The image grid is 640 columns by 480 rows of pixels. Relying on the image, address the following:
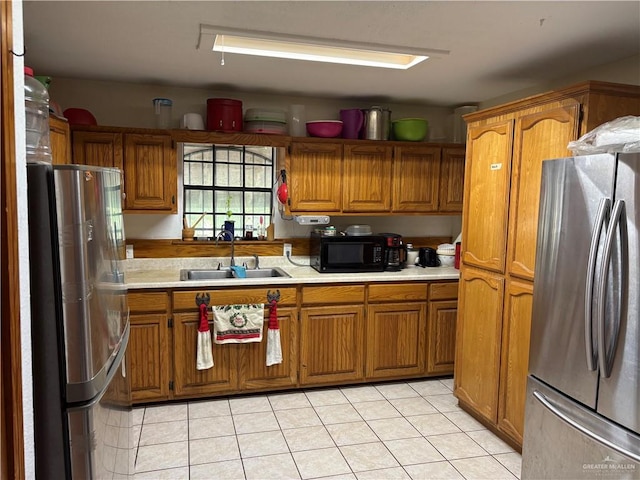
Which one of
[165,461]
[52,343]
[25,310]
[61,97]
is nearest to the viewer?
[25,310]

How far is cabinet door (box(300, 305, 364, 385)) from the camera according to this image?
3.46m

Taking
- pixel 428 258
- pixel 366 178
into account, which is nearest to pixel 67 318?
pixel 366 178

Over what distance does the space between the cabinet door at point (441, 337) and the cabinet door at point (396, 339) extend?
0.23 feet

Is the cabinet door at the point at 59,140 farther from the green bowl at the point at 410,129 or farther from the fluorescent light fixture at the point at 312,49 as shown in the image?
the green bowl at the point at 410,129

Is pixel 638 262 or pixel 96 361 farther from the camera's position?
pixel 638 262

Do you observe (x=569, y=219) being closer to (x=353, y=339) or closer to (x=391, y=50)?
(x=391, y=50)

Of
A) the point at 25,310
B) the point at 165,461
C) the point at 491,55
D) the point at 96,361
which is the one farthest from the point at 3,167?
the point at 491,55

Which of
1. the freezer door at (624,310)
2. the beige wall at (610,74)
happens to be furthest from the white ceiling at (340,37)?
the freezer door at (624,310)

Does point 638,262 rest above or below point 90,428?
above

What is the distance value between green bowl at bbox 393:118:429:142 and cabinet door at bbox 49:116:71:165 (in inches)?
99.9

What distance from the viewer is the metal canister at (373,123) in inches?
151

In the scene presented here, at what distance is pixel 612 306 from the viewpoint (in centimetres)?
171

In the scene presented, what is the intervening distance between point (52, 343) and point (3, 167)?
640 mm

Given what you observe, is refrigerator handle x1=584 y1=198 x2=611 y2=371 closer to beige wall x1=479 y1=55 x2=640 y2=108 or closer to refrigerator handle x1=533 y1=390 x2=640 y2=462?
refrigerator handle x1=533 y1=390 x2=640 y2=462
